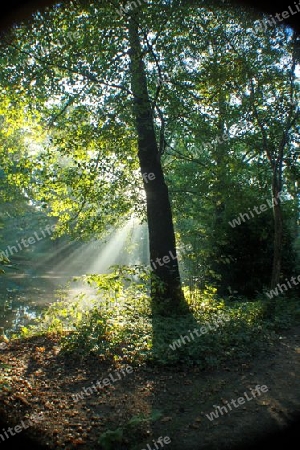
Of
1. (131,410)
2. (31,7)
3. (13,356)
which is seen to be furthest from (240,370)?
(31,7)

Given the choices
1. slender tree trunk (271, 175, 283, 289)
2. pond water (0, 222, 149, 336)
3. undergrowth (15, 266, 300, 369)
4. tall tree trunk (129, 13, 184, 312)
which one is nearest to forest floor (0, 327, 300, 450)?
undergrowth (15, 266, 300, 369)

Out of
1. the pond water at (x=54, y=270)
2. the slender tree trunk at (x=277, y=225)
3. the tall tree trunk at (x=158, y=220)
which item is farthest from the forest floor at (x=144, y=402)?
the slender tree trunk at (x=277, y=225)

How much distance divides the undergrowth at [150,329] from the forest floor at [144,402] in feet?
0.96

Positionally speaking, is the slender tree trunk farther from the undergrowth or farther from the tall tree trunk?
the tall tree trunk

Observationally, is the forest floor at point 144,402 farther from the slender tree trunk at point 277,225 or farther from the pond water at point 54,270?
the slender tree trunk at point 277,225

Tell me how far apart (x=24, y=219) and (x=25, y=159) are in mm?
37494

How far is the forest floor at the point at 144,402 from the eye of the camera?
12.2 ft

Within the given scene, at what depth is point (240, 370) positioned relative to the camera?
575cm

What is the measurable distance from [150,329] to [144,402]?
2.53 m

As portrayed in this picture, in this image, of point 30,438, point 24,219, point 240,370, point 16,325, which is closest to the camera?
point 30,438

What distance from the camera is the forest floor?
373 centimetres

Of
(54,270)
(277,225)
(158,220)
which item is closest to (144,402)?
(158,220)

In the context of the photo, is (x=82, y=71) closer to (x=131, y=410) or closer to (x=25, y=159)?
(x=25, y=159)

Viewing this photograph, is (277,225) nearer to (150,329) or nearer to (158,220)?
(158,220)
